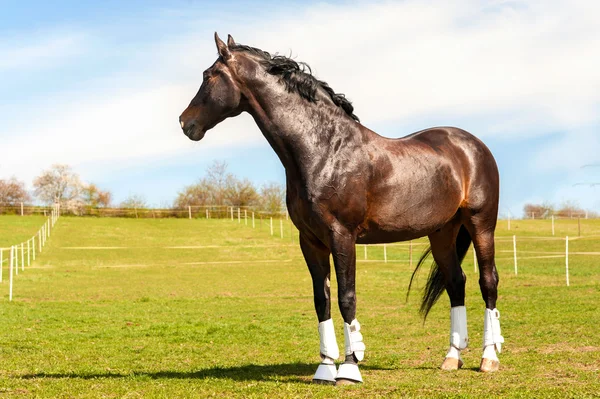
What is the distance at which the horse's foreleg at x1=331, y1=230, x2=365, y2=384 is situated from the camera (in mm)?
6191

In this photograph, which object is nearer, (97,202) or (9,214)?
(9,214)

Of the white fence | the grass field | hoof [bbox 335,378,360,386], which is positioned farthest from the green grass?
hoof [bbox 335,378,360,386]

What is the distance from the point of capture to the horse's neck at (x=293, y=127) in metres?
6.39

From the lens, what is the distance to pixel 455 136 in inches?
300

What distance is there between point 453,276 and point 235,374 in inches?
109

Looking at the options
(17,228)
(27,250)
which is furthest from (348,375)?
(17,228)

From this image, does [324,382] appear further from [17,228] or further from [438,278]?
[17,228]

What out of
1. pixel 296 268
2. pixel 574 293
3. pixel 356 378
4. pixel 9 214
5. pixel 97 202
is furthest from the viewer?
pixel 97 202

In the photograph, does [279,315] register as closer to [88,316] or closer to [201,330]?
[201,330]

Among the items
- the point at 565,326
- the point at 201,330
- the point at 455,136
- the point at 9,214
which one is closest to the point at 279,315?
the point at 201,330

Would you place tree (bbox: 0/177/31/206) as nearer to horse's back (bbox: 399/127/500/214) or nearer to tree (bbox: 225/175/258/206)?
tree (bbox: 225/175/258/206)

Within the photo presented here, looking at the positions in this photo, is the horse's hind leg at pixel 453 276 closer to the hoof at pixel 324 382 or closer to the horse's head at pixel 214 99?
the hoof at pixel 324 382

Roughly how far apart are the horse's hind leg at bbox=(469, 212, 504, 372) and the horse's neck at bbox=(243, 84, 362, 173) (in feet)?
6.47

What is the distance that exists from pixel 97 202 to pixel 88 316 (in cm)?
6595
